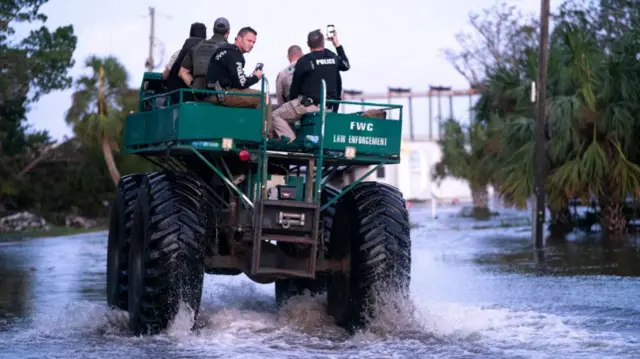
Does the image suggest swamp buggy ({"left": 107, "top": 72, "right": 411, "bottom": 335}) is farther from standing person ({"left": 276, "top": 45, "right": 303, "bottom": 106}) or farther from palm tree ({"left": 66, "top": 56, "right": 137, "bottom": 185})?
palm tree ({"left": 66, "top": 56, "right": 137, "bottom": 185})

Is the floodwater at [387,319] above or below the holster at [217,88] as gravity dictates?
below

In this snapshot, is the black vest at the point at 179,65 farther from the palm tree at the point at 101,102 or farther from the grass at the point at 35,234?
the palm tree at the point at 101,102

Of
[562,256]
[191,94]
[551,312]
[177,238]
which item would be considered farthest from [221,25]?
[562,256]

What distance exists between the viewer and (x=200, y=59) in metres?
12.2

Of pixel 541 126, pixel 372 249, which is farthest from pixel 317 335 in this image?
pixel 541 126

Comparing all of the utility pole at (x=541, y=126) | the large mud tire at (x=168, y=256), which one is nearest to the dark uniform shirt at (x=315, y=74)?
the large mud tire at (x=168, y=256)

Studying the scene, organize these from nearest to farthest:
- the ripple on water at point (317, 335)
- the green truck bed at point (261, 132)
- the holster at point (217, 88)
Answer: the ripple on water at point (317, 335) < the green truck bed at point (261, 132) < the holster at point (217, 88)

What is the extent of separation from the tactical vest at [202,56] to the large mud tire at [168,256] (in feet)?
4.35

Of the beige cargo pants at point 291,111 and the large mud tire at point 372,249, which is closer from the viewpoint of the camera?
the large mud tire at point 372,249

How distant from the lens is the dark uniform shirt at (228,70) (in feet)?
38.4

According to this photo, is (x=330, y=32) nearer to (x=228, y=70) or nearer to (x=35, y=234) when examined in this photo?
(x=228, y=70)

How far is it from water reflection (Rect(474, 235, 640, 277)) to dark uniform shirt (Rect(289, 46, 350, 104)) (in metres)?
8.16

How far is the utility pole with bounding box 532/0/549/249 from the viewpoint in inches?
1073

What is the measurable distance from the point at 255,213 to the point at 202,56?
6.54ft
